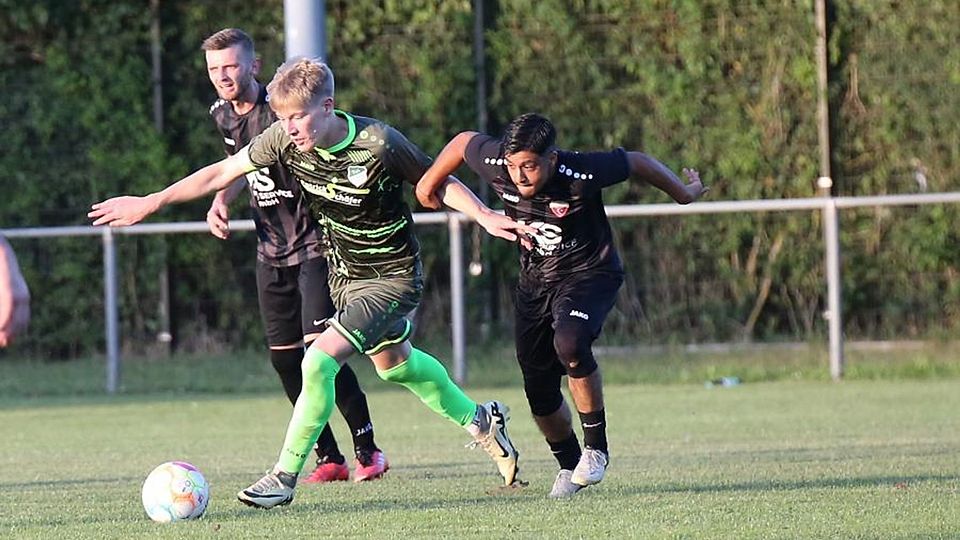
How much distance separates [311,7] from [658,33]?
484cm

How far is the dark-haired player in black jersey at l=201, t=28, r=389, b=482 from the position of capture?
8.34 m

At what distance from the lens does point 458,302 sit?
1461 centimetres

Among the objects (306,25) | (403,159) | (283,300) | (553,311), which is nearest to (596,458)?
(553,311)

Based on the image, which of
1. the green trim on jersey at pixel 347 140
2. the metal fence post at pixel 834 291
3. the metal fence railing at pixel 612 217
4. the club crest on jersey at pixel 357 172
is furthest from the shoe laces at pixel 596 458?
the metal fence post at pixel 834 291

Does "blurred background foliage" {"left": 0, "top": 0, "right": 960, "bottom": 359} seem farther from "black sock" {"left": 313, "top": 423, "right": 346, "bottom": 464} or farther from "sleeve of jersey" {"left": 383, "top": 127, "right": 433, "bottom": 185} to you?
"sleeve of jersey" {"left": 383, "top": 127, "right": 433, "bottom": 185}

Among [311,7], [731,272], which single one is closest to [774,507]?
[311,7]

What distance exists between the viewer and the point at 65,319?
1627cm

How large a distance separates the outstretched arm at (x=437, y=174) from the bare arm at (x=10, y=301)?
275 centimetres

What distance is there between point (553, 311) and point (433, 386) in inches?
26.1

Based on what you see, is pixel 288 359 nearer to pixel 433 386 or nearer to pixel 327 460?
pixel 327 460

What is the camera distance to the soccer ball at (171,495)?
21.8ft

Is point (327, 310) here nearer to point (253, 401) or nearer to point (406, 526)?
point (406, 526)

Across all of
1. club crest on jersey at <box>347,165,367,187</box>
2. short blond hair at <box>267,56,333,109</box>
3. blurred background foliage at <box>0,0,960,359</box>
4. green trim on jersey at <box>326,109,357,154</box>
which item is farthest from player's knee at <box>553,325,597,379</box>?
blurred background foliage at <box>0,0,960,359</box>

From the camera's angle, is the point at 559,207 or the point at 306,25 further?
the point at 306,25
